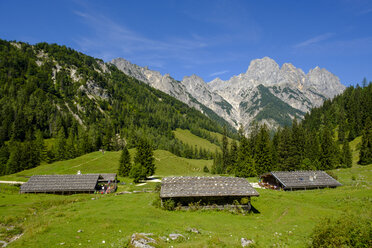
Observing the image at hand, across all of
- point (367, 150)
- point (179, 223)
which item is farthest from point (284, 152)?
point (179, 223)

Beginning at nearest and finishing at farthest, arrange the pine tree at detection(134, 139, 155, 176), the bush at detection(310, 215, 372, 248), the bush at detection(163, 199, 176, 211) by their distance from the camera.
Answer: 1. the bush at detection(310, 215, 372, 248)
2. the bush at detection(163, 199, 176, 211)
3. the pine tree at detection(134, 139, 155, 176)

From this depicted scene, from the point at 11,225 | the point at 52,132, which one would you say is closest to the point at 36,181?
the point at 11,225

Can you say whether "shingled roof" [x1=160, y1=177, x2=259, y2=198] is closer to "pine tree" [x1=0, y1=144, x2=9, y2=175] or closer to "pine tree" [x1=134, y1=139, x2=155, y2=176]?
"pine tree" [x1=134, y1=139, x2=155, y2=176]

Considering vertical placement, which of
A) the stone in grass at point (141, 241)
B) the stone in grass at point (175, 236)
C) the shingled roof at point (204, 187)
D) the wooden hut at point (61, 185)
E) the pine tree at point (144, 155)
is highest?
the pine tree at point (144, 155)

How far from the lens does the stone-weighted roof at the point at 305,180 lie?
54.5 m

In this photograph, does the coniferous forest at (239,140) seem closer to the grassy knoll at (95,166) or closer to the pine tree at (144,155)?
the pine tree at (144,155)

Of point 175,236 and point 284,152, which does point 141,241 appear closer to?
point 175,236

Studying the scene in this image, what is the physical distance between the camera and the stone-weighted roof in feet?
179

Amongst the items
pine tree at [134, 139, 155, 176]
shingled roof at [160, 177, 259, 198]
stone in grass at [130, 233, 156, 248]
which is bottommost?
stone in grass at [130, 233, 156, 248]

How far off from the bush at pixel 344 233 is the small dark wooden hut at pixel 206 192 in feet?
73.7

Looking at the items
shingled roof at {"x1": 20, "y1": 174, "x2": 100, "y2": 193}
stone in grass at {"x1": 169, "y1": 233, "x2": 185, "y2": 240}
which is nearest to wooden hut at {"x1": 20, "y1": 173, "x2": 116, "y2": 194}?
shingled roof at {"x1": 20, "y1": 174, "x2": 100, "y2": 193}

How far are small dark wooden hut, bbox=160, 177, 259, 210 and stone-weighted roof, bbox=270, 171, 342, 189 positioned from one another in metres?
22.5

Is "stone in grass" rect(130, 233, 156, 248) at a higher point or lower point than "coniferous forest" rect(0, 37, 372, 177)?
lower

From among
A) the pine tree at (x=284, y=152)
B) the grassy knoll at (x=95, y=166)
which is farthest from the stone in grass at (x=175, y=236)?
the grassy knoll at (x=95, y=166)
